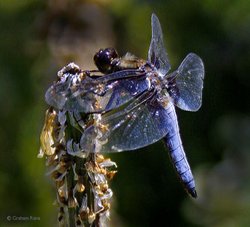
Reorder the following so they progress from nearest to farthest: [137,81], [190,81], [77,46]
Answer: [137,81]
[190,81]
[77,46]

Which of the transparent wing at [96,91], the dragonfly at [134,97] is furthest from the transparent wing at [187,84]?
the transparent wing at [96,91]

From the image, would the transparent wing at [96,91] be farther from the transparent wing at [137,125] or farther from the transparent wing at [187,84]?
the transparent wing at [187,84]

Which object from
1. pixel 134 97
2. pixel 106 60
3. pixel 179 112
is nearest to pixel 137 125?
pixel 134 97

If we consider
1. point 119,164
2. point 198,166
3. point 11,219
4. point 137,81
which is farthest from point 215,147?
point 137,81

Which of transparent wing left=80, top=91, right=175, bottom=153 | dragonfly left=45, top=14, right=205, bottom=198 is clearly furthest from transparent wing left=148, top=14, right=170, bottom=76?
transparent wing left=80, top=91, right=175, bottom=153

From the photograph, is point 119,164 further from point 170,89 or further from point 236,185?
point 170,89

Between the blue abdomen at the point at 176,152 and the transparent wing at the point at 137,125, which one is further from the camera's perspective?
the blue abdomen at the point at 176,152

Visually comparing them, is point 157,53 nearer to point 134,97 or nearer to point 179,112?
point 134,97

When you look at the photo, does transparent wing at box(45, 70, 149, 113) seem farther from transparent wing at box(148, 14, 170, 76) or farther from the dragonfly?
transparent wing at box(148, 14, 170, 76)
